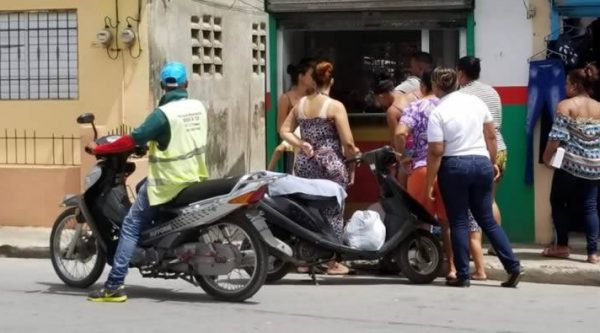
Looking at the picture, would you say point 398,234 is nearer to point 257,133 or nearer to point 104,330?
point 104,330

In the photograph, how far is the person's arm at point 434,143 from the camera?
870 cm

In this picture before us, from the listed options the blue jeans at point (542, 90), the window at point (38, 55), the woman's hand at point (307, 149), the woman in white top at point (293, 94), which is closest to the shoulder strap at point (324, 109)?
the woman's hand at point (307, 149)

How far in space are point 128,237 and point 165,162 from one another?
24.5 inches

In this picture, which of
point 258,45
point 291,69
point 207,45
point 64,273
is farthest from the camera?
point 258,45

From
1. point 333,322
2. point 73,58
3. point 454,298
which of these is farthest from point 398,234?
point 73,58

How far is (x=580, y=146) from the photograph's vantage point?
32.3 ft

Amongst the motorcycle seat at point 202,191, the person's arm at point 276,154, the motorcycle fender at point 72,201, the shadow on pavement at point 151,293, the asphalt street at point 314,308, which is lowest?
the asphalt street at point 314,308

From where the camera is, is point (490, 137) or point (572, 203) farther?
point (572, 203)

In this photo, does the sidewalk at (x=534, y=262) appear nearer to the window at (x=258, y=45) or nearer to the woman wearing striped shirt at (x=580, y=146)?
the woman wearing striped shirt at (x=580, y=146)

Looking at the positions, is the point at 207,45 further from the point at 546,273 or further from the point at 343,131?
the point at 546,273

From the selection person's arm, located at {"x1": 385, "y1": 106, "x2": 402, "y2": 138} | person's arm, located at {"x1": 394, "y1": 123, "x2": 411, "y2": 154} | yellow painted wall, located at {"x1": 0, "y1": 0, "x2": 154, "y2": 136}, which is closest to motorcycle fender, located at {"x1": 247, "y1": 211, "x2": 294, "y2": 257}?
person's arm, located at {"x1": 394, "y1": 123, "x2": 411, "y2": 154}

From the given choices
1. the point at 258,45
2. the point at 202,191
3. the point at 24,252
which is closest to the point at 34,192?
the point at 24,252

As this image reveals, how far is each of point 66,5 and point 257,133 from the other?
2.99 metres

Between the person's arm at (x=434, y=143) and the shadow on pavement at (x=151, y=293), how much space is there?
178 cm
